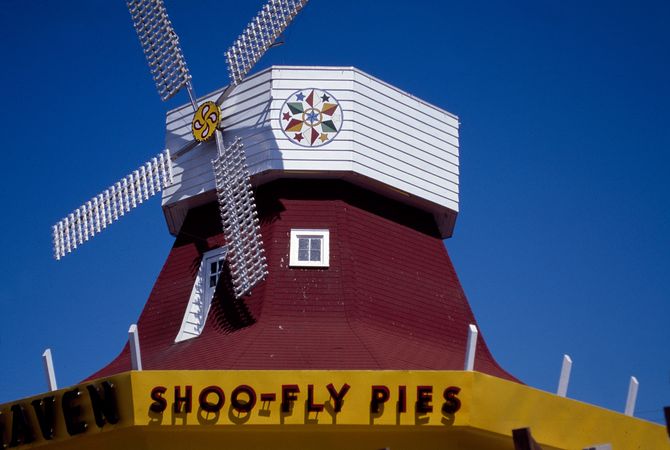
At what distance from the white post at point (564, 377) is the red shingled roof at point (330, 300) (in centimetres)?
228

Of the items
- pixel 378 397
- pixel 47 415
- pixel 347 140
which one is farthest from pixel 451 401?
pixel 347 140

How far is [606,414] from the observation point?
20.3 meters

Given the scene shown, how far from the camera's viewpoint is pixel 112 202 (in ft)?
84.5

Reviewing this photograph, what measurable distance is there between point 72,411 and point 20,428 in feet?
3.76

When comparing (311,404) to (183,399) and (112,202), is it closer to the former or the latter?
(183,399)

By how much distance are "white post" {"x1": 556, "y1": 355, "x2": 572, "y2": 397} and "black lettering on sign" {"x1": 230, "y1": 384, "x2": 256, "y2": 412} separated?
17.6ft

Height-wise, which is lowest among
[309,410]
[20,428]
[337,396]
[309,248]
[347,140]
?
[20,428]

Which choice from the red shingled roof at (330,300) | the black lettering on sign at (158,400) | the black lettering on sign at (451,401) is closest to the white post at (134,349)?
the black lettering on sign at (158,400)

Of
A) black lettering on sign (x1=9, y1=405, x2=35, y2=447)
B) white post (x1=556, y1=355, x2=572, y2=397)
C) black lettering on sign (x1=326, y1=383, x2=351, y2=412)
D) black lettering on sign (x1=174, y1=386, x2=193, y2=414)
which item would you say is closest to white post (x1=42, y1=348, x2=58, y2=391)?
black lettering on sign (x1=9, y1=405, x2=35, y2=447)

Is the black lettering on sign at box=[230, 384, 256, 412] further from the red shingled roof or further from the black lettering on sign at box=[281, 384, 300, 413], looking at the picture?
the red shingled roof

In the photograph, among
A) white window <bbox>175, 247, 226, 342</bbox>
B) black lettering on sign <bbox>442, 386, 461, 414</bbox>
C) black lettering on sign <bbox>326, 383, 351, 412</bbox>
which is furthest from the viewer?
white window <bbox>175, 247, 226, 342</bbox>

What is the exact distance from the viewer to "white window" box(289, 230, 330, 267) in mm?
23406

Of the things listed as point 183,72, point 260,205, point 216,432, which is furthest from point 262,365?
point 183,72

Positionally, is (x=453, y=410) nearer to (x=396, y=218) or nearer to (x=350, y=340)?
(x=350, y=340)
